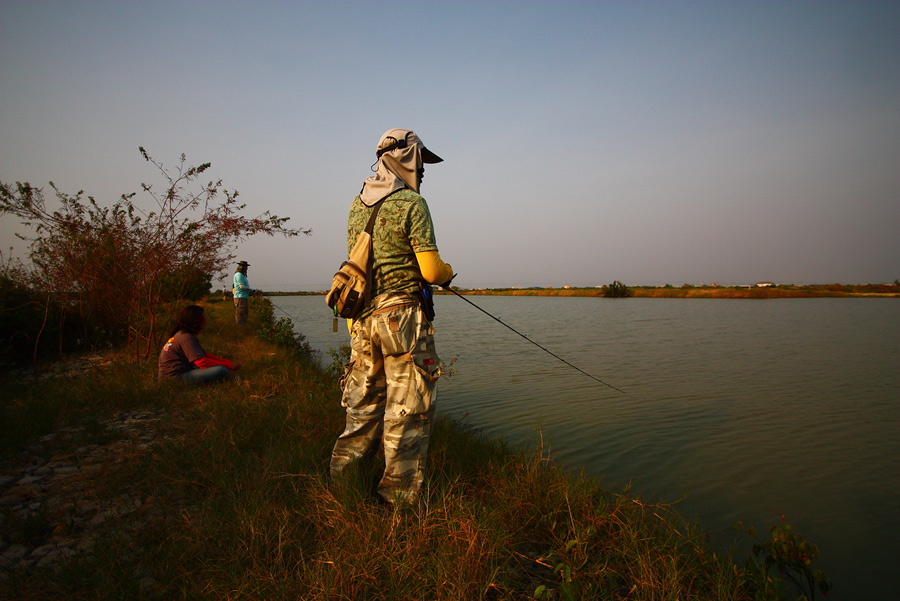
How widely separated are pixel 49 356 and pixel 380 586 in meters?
9.29

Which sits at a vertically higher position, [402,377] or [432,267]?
[432,267]

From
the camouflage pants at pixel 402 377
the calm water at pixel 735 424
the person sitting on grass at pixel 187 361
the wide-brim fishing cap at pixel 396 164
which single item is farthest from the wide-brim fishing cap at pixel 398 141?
the person sitting on grass at pixel 187 361

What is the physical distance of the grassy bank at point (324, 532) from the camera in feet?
7.23

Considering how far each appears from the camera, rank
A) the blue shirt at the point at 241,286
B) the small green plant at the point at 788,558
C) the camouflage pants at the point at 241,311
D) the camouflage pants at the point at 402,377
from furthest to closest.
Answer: the camouflage pants at the point at 241,311, the blue shirt at the point at 241,286, the camouflage pants at the point at 402,377, the small green plant at the point at 788,558

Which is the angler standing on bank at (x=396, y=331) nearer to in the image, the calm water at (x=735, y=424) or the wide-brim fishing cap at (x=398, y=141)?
the wide-brim fishing cap at (x=398, y=141)

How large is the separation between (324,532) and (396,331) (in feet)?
3.94

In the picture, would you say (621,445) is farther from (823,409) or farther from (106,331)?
(106,331)

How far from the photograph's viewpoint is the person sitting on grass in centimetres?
609

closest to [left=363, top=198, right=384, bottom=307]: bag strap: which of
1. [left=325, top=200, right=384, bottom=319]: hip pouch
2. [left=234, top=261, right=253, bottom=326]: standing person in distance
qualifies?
[left=325, top=200, right=384, bottom=319]: hip pouch

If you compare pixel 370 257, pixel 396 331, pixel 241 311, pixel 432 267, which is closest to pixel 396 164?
pixel 370 257

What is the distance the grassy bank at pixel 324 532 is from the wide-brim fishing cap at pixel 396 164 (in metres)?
1.86

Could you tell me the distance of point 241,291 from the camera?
13258mm

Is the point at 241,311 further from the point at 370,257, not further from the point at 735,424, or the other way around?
the point at 735,424

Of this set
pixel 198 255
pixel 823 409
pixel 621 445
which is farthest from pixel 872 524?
pixel 198 255
